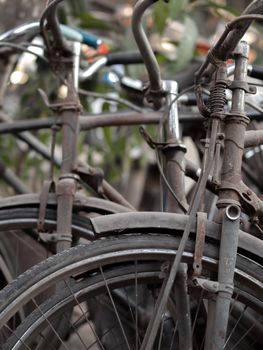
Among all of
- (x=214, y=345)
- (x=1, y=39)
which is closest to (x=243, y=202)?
(x=214, y=345)

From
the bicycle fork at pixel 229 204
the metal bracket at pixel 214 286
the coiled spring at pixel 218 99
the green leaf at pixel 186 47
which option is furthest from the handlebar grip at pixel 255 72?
the green leaf at pixel 186 47

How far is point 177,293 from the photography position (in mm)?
1986

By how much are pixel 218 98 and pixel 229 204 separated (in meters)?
0.31

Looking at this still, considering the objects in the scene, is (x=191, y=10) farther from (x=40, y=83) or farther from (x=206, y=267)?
(x=206, y=267)

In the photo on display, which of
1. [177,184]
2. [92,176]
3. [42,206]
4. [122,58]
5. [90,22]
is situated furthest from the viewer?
[90,22]

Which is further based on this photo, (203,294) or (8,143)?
(8,143)

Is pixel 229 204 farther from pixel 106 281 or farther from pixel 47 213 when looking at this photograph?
pixel 47 213

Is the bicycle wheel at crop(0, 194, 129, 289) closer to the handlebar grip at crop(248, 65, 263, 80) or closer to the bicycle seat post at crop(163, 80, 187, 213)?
the bicycle seat post at crop(163, 80, 187, 213)

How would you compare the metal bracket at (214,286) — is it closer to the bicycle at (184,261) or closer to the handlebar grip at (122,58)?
the bicycle at (184,261)

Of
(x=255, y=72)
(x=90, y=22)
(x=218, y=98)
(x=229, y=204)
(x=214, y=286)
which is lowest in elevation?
(x=214, y=286)

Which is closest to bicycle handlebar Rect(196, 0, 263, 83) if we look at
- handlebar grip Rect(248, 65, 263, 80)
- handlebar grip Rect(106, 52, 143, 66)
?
handlebar grip Rect(248, 65, 263, 80)

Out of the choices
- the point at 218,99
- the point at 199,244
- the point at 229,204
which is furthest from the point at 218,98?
the point at 199,244

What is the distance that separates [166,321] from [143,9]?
35.7 inches

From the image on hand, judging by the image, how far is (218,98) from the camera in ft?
6.68
